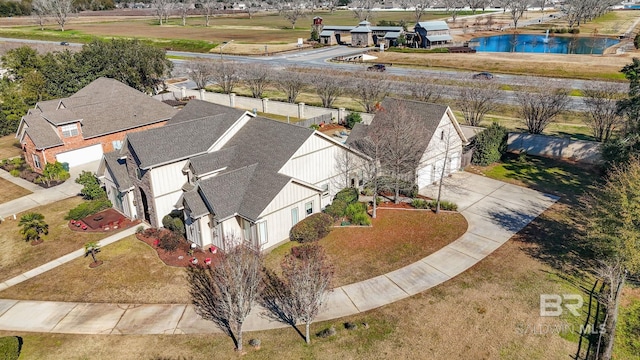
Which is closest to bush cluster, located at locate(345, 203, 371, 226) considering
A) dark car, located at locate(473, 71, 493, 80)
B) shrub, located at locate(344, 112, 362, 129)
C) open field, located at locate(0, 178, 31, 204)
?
shrub, located at locate(344, 112, 362, 129)

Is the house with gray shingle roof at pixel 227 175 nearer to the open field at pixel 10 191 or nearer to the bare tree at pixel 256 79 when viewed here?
the open field at pixel 10 191

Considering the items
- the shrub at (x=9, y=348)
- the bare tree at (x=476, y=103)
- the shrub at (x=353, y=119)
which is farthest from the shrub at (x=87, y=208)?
the bare tree at (x=476, y=103)

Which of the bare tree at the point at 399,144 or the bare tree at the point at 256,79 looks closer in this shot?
the bare tree at the point at 399,144

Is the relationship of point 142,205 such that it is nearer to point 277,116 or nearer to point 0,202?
point 0,202

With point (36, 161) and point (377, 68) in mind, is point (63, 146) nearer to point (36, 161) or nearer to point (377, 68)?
point (36, 161)

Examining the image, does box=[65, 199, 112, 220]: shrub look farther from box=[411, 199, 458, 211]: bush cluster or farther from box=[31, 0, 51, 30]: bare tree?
box=[31, 0, 51, 30]: bare tree

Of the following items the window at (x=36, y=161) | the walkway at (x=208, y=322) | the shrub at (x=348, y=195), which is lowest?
the walkway at (x=208, y=322)
